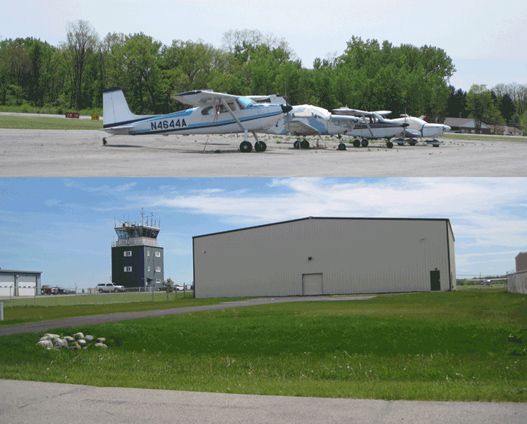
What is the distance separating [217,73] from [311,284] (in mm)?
18555

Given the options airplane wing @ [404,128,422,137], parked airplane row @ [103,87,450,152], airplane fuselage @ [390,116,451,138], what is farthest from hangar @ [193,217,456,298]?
parked airplane row @ [103,87,450,152]

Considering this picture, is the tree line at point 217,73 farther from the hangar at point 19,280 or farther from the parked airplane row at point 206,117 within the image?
the hangar at point 19,280

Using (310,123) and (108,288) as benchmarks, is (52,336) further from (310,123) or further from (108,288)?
(108,288)

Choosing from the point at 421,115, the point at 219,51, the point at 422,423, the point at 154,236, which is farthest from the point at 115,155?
the point at 154,236

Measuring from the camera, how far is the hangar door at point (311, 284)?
40.4 meters

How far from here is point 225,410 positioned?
597 cm

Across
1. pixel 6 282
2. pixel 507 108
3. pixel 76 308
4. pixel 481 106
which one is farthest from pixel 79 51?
pixel 507 108

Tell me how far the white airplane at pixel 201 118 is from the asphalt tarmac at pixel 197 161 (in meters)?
0.83

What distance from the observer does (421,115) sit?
3569 centimetres

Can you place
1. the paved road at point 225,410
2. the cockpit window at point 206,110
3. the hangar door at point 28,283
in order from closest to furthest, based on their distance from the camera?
1. the paved road at point 225,410
2. the cockpit window at point 206,110
3. the hangar door at point 28,283

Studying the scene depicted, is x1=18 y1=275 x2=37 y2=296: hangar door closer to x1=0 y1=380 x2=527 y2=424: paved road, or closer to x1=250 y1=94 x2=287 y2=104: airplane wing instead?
x1=250 y1=94 x2=287 y2=104: airplane wing

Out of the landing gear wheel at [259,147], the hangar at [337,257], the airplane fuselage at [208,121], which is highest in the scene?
the airplane fuselage at [208,121]

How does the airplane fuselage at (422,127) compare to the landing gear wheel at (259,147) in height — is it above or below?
above

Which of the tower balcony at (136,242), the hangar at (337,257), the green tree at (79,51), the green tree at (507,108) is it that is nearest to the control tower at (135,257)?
the tower balcony at (136,242)
